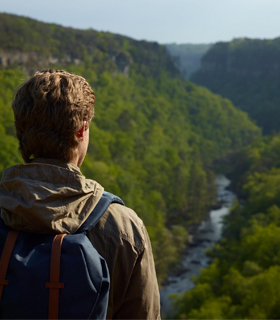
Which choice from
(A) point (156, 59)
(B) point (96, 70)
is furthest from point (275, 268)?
(A) point (156, 59)

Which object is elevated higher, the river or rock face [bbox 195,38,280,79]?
rock face [bbox 195,38,280,79]

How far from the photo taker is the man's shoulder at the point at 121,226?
4.99 ft

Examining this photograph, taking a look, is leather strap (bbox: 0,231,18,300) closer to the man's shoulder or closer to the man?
the man

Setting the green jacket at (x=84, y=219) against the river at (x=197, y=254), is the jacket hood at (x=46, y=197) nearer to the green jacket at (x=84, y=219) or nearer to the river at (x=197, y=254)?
the green jacket at (x=84, y=219)

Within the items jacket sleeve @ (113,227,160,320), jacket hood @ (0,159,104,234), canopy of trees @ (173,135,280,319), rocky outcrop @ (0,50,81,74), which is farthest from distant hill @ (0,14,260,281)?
jacket hood @ (0,159,104,234)

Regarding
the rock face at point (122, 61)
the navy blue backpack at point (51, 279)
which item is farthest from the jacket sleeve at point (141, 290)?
the rock face at point (122, 61)

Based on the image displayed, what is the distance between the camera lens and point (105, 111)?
47.7m

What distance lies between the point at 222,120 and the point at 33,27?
121ft

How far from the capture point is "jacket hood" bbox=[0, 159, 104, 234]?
4.54ft

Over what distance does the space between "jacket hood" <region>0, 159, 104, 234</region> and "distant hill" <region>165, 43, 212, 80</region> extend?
13883 centimetres

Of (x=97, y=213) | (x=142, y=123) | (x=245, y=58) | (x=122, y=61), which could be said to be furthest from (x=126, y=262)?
(x=245, y=58)

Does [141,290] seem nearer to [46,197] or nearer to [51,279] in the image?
[51,279]

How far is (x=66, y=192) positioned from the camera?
1438mm

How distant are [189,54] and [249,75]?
74904 millimetres
